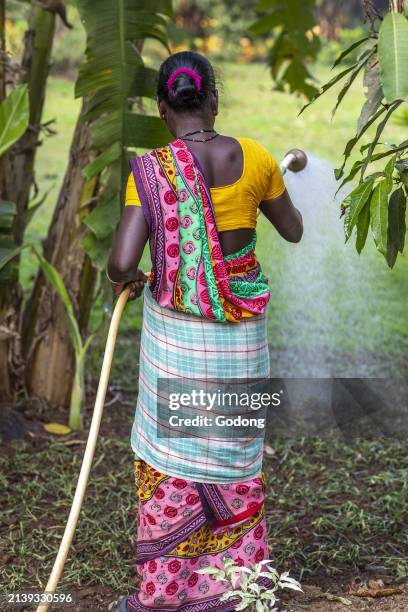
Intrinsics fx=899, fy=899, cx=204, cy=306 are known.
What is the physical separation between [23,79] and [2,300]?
1.02 metres

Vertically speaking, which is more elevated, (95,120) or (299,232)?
(95,120)

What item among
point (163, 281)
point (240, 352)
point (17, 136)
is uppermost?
point (17, 136)

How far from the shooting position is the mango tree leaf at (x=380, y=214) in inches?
86.8

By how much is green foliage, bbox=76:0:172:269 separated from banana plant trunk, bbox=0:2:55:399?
596 mm

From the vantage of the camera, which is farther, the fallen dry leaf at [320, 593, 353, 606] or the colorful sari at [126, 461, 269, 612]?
the fallen dry leaf at [320, 593, 353, 606]

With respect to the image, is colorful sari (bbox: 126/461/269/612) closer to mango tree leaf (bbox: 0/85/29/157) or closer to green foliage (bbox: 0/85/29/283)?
green foliage (bbox: 0/85/29/283)

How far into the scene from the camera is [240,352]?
101 inches

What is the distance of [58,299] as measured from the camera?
419 centimetres

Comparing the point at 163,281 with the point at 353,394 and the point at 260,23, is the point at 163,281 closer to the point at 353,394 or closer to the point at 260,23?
the point at 353,394

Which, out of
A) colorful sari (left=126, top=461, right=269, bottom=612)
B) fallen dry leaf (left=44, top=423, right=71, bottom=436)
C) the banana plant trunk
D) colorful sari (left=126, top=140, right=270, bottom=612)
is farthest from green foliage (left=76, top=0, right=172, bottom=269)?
colorful sari (left=126, top=461, right=269, bottom=612)

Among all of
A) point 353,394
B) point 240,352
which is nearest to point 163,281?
point 240,352

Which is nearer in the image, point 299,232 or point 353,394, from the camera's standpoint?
point 299,232

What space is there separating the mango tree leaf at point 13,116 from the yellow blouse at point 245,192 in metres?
1.39

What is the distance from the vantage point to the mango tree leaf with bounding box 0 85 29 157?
365 centimetres
